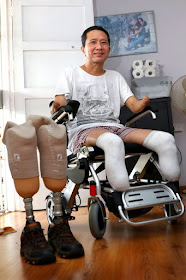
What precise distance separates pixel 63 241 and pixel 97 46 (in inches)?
43.9

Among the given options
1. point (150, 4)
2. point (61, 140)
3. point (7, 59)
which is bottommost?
point (61, 140)

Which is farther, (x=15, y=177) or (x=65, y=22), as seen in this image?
(x=65, y=22)

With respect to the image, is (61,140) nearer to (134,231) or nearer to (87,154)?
(87,154)

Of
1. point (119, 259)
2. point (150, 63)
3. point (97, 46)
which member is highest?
point (150, 63)

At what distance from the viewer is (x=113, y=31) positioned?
3.72 metres

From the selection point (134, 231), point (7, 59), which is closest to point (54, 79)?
point (7, 59)

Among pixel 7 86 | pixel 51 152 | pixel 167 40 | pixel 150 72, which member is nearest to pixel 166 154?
pixel 51 152

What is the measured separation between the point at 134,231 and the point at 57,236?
1.75ft

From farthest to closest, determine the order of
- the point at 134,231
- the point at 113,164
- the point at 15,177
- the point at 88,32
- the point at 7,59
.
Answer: the point at 7,59
the point at 88,32
the point at 134,231
the point at 113,164
the point at 15,177

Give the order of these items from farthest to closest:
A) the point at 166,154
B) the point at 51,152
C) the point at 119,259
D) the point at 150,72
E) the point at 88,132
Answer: the point at 150,72
the point at 88,132
the point at 166,154
the point at 51,152
the point at 119,259

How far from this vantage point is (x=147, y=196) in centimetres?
153

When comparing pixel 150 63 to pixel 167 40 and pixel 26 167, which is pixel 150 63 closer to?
pixel 167 40

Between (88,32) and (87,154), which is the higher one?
(88,32)

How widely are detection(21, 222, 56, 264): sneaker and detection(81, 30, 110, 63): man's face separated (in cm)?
104
